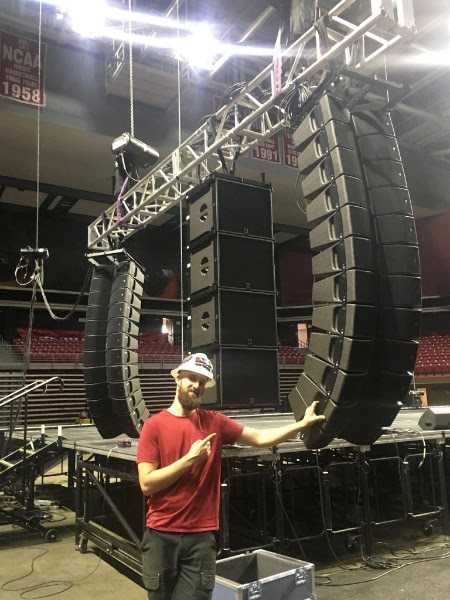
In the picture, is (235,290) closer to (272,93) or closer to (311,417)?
(272,93)

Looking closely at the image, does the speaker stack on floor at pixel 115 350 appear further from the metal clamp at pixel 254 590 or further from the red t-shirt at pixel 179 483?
the red t-shirt at pixel 179 483

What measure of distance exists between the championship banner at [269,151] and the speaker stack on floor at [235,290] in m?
6.77

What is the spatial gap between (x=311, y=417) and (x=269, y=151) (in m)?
9.84

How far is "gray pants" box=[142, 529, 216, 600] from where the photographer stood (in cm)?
→ 193

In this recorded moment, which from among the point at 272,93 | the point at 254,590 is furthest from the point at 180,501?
the point at 272,93

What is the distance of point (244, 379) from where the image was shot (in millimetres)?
4324

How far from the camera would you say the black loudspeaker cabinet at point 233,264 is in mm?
4398

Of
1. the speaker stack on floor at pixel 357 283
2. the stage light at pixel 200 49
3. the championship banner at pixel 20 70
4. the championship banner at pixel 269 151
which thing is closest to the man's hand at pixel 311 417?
the speaker stack on floor at pixel 357 283

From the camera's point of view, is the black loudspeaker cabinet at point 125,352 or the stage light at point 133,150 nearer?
the black loudspeaker cabinet at point 125,352

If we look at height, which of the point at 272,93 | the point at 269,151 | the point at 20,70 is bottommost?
the point at 272,93

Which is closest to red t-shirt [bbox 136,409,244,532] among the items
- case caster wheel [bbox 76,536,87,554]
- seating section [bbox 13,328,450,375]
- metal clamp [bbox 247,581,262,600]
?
metal clamp [bbox 247,581,262,600]

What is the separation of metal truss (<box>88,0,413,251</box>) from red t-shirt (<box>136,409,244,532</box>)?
2.34 meters

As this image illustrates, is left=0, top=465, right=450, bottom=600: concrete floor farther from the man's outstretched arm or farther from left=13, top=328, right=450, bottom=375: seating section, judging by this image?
left=13, top=328, right=450, bottom=375: seating section

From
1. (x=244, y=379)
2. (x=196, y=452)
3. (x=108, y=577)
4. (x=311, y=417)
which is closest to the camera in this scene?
(x=196, y=452)
